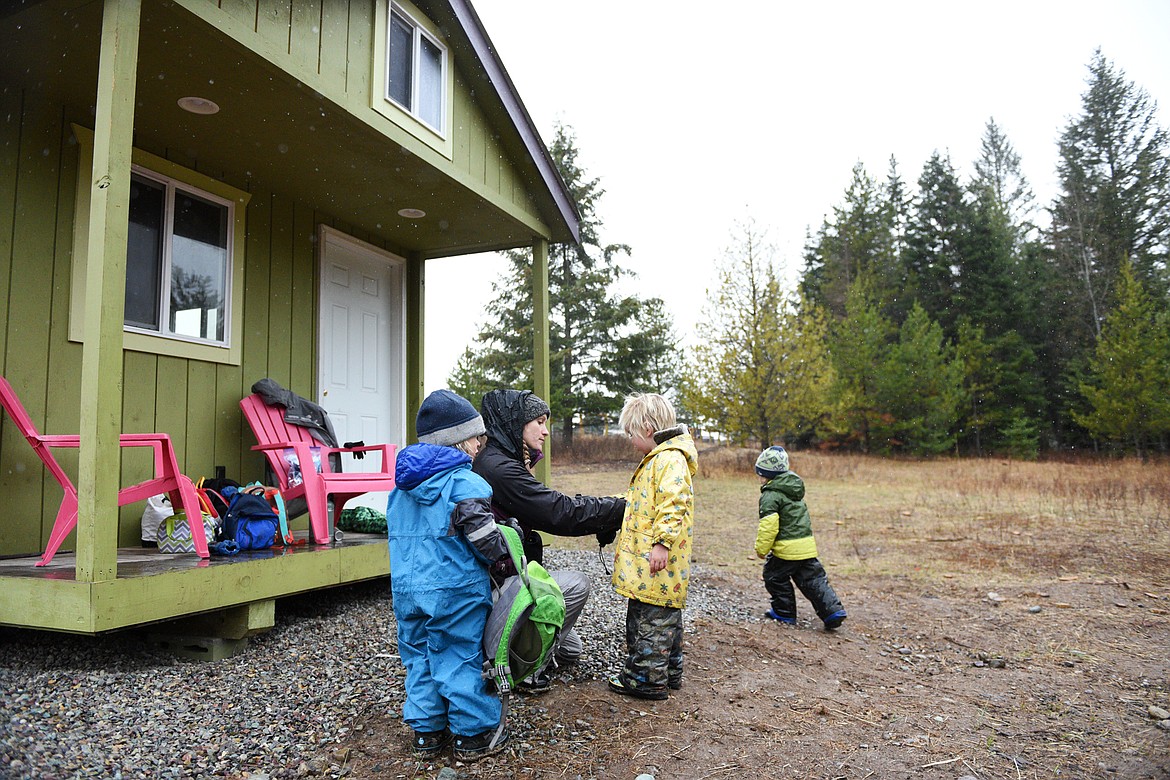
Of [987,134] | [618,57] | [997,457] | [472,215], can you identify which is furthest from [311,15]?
[987,134]

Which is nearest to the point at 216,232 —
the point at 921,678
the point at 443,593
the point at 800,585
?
the point at 443,593

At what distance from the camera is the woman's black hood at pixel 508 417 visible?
3.24 m

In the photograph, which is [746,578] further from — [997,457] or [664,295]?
[997,457]

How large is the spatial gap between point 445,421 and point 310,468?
2.21 m

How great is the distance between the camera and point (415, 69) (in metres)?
5.48

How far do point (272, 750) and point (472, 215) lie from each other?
4.79 m

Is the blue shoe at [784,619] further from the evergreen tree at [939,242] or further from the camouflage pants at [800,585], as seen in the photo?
the evergreen tree at [939,242]

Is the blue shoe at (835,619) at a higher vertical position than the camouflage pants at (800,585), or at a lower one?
lower

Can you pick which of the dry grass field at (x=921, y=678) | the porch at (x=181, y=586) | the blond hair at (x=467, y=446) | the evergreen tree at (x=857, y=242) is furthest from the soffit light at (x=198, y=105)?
the evergreen tree at (x=857, y=242)

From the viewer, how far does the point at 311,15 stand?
14.1 ft

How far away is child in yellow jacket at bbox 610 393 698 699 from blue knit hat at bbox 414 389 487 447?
3.01 ft

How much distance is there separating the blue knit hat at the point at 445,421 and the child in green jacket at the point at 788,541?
2700 millimetres

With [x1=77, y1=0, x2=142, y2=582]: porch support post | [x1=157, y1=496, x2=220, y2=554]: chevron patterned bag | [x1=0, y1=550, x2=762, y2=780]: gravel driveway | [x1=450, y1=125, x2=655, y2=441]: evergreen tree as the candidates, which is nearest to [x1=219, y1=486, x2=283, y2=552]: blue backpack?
[x1=157, y1=496, x2=220, y2=554]: chevron patterned bag

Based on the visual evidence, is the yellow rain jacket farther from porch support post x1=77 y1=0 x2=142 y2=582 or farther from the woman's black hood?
porch support post x1=77 y1=0 x2=142 y2=582
